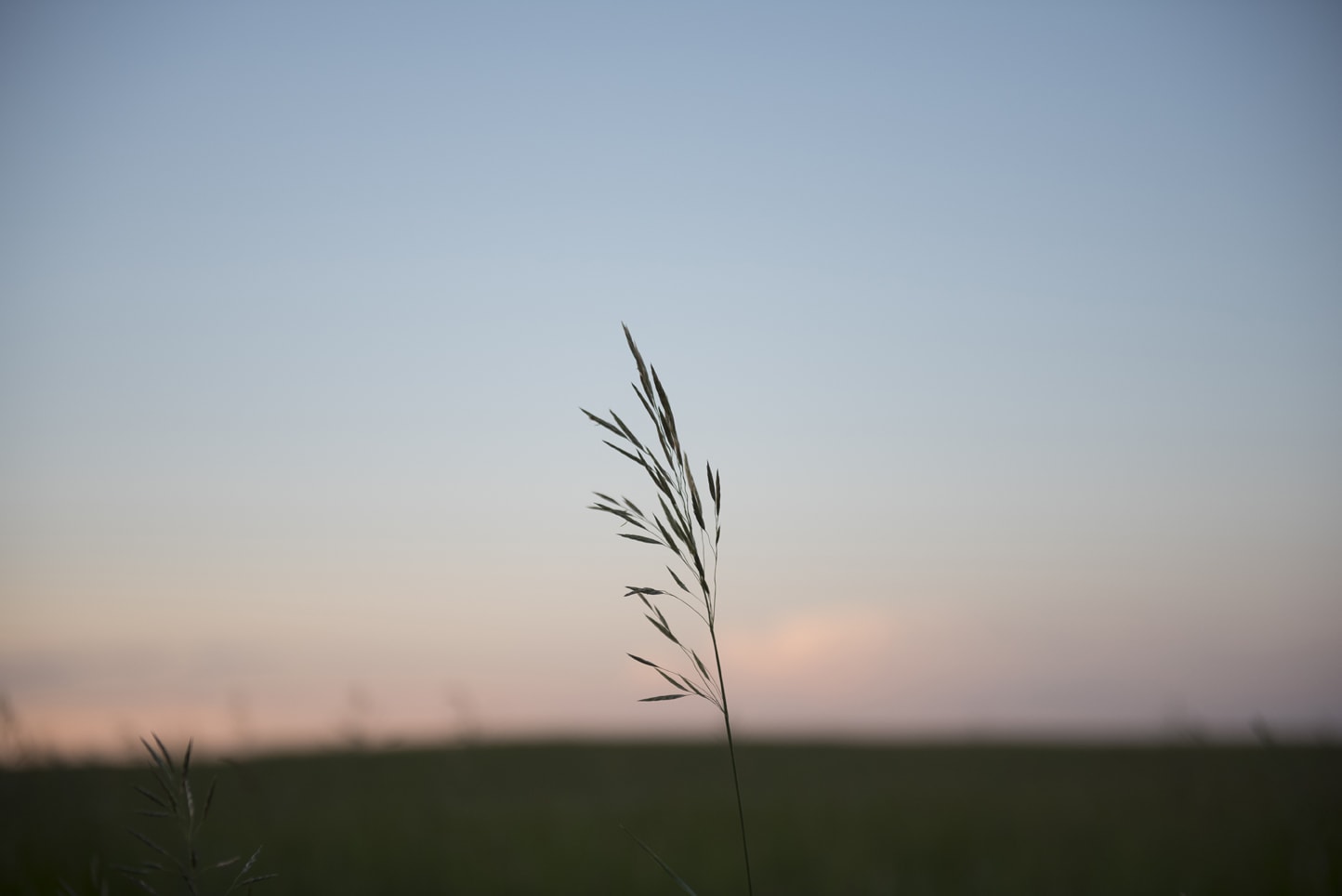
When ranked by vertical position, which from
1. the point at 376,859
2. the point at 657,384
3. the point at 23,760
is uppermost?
the point at 657,384

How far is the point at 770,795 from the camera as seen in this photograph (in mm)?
10898

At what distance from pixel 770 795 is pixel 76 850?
22.8 feet

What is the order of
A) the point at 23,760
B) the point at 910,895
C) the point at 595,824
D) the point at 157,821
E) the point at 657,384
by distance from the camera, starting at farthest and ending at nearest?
the point at 157,821, the point at 595,824, the point at 910,895, the point at 23,760, the point at 657,384

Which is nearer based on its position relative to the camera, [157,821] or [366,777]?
[157,821]

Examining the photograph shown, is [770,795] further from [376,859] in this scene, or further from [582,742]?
[582,742]

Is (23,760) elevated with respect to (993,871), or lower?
elevated

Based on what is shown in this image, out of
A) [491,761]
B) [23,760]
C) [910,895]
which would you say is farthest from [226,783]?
[910,895]

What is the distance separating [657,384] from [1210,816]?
9.58 m

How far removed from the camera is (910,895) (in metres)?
6.11

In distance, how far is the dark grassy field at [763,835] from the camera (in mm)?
6406

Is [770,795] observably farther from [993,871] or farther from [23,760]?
[23,760]

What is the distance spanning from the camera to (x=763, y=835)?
8133 mm

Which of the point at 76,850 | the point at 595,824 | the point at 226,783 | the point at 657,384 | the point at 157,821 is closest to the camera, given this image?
the point at 657,384

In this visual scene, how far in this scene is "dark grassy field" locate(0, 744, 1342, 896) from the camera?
6406 mm
